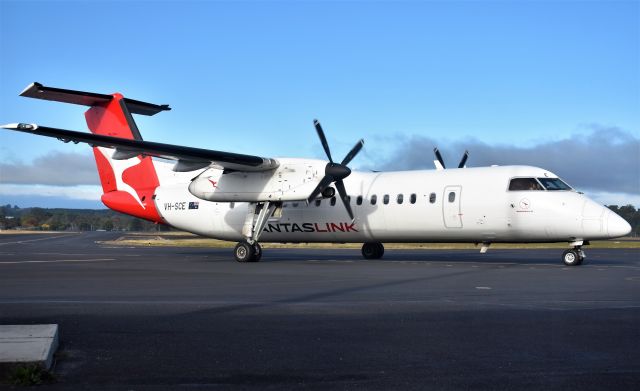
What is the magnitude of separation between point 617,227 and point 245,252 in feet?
44.6

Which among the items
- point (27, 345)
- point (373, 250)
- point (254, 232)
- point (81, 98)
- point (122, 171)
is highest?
point (81, 98)

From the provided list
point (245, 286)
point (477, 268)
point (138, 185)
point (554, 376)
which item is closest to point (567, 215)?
point (477, 268)

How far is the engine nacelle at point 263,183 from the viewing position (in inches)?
973

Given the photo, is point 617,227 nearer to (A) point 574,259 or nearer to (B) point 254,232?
(A) point 574,259

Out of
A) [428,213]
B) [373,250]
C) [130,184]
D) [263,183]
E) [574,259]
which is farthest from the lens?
[130,184]

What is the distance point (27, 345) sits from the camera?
21.9 ft

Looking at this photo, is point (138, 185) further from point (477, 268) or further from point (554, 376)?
point (554, 376)

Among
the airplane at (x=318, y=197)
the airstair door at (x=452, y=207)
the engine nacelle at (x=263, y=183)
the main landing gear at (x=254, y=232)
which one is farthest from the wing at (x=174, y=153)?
the airstair door at (x=452, y=207)

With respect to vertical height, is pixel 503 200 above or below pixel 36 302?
above

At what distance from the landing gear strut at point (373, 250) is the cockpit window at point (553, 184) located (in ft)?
25.8

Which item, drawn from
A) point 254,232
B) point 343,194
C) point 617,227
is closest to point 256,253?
point 254,232

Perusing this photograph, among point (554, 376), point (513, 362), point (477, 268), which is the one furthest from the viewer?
point (477, 268)

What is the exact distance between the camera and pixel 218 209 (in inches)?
1146

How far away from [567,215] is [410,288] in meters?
9.60
